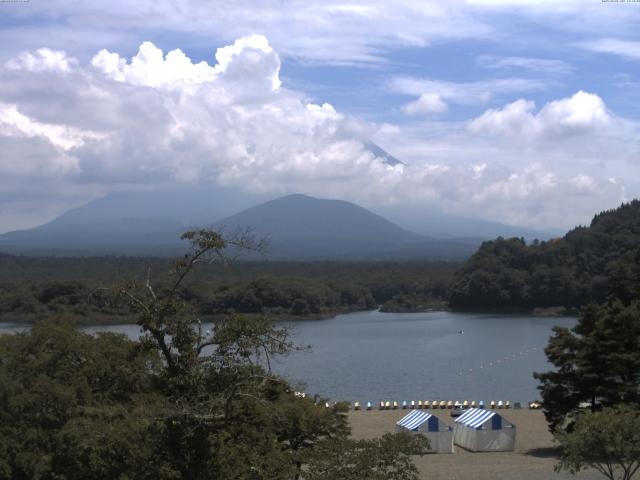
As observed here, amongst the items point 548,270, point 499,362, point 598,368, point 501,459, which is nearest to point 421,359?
point 499,362

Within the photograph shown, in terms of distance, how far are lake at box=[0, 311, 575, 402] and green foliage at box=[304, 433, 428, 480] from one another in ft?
34.1

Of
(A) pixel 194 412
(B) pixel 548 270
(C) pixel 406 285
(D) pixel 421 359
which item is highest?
(B) pixel 548 270

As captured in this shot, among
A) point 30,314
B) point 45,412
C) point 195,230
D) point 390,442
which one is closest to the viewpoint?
point 195,230

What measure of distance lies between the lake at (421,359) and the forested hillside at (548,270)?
6437mm

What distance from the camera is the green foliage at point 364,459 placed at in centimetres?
864

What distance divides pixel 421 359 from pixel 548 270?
29158 millimetres

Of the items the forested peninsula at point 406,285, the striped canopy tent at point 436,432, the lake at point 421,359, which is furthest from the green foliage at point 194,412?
the forested peninsula at point 406,285

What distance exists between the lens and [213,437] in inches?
321

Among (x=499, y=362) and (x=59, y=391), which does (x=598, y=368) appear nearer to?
(x=59, y=391)

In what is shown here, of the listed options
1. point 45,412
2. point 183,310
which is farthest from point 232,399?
point 45,412

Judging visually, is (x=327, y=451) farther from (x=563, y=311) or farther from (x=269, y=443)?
(x=563, y=311)

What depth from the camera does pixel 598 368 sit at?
17766 millimetres

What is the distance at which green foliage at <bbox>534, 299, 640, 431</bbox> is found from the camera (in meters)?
17.6

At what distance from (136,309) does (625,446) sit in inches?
295
